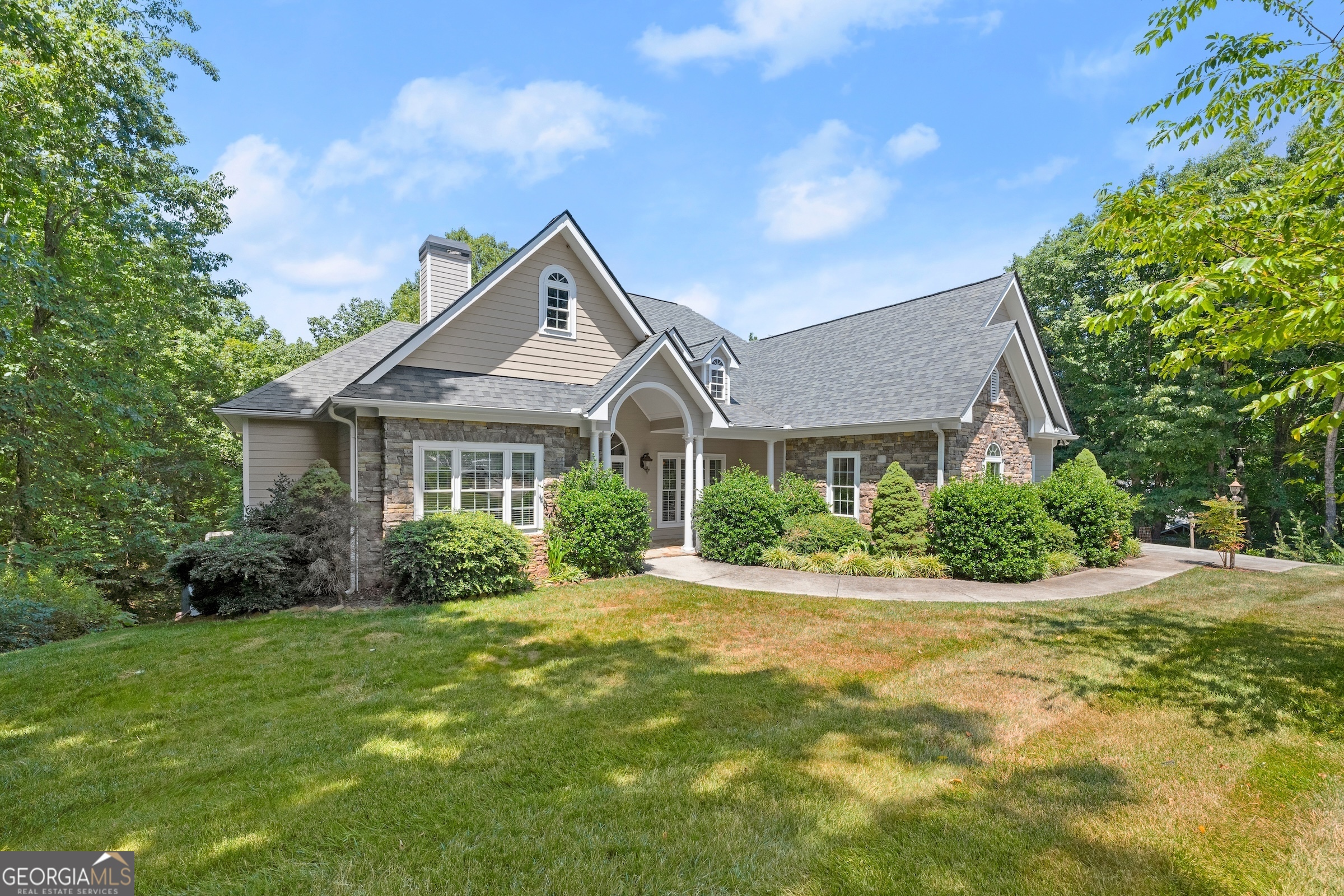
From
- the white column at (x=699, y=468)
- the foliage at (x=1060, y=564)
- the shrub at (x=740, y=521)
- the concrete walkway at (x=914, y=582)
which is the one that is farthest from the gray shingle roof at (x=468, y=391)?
the foliage at (x=1060, y=564)

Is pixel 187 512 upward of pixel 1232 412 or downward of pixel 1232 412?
downward

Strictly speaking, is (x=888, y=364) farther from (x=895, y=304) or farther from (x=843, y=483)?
(x=895, y=304)

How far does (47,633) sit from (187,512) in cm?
1482

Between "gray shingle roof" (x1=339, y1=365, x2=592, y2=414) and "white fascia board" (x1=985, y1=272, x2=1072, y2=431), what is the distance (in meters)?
11.0

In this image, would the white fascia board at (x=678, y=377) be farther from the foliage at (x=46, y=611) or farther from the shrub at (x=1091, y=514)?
the foliage at (x=46, y=611)

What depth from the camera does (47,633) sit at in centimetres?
813

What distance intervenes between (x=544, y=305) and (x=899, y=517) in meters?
8.75

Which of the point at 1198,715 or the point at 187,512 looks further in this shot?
the point at 187,512

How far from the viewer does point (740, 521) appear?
12477 millimetres

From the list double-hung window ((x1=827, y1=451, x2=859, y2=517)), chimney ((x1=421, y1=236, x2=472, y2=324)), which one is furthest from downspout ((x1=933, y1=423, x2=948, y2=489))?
chimney ((x1=421, y1=236, x2=472, y2=324))

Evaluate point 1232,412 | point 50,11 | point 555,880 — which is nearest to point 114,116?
point 50,11

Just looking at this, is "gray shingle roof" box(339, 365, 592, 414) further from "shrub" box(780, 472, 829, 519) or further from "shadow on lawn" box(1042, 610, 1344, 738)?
"shadow on lawn" box(1042, 610, 1344, 738)

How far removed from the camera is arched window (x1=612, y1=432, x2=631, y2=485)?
15.1m

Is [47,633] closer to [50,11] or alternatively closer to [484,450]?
[484,450]
